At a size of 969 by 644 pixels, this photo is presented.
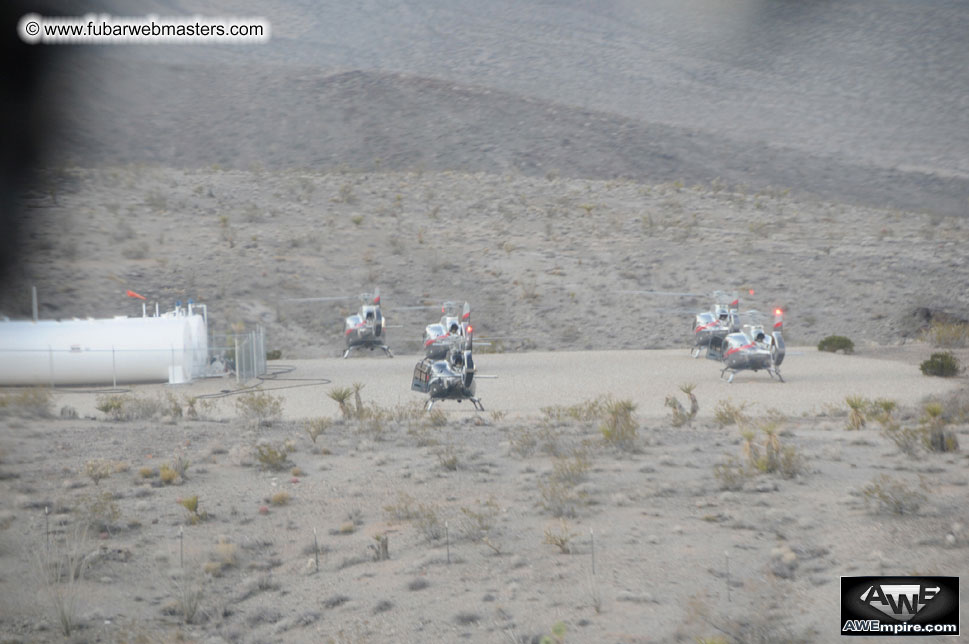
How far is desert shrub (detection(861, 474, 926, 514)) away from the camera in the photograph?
1142 centimetres

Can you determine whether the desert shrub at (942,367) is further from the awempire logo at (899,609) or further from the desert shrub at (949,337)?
the awempire logo at (899,609)

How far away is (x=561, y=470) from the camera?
14086 mm

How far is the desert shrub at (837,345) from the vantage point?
3934cm

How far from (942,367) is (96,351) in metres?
25.6

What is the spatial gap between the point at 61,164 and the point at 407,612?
6077 cm

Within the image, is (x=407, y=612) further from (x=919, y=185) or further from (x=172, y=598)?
(x=919, y=185)

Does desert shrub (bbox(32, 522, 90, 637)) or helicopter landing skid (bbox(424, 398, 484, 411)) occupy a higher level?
helicopter landing skid (bbox(424, 398, 484, 411))

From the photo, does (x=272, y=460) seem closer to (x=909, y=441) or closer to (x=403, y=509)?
(x=403, y=509)

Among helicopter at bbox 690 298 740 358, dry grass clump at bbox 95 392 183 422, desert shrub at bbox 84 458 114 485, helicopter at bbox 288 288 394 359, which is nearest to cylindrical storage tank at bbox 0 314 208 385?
helicopter at bbox 288 288 394 359

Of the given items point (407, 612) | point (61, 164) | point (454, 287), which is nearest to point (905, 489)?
point (407, 612)

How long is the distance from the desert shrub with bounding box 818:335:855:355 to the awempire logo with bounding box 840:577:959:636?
3275cm

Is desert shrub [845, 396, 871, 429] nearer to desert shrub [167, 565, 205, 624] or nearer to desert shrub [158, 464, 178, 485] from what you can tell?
desert shrub [158, 464, 178, 485]

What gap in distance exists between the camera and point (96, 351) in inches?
1145

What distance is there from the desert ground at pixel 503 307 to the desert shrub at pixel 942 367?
1.69 metres
